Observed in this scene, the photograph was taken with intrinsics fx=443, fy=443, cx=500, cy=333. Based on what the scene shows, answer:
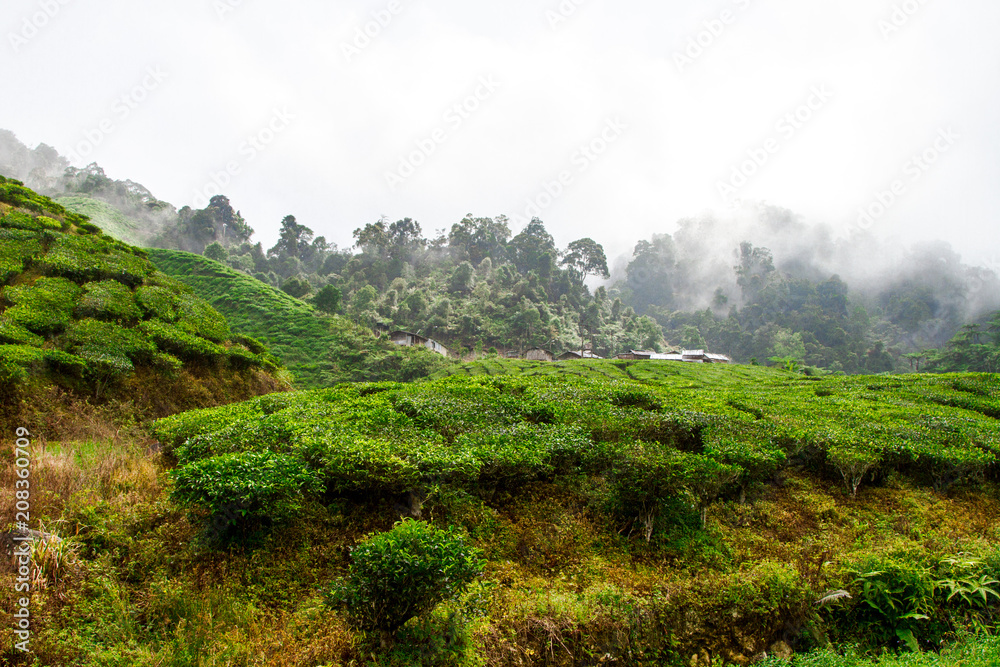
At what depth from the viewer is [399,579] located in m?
4.13

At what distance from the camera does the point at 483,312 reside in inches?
2785

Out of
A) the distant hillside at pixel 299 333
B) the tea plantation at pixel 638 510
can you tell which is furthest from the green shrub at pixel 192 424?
the distant hillside at pixel 299 333

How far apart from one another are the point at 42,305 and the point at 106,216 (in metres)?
83.5

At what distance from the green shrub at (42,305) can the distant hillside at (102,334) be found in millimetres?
19

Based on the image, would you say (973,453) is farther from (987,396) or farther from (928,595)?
(987,396)

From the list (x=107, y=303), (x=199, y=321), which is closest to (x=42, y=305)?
(x=107, y=303)

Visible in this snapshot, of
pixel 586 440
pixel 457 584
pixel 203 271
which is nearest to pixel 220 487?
pixel 457 584

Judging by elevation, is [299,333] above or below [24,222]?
below

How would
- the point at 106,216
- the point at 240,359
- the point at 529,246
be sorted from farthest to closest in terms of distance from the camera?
the point at 529,246 → the point at 106,216 → the point at 240,359

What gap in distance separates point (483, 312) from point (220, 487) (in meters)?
65.8

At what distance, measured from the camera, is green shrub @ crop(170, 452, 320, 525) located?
5262 mm

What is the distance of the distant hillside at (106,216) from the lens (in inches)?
2677

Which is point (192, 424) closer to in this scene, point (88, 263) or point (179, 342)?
point (179, 342)

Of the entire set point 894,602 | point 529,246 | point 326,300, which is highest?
point 529,246
